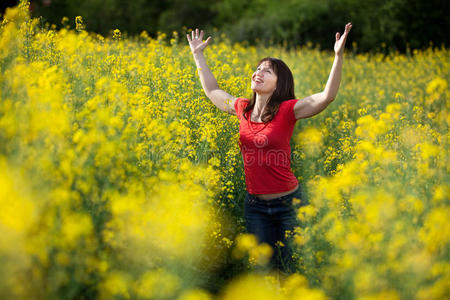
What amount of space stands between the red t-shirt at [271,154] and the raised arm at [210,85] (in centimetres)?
50

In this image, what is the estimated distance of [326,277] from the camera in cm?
226

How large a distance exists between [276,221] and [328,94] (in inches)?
43.0

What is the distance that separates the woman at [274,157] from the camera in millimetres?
2848

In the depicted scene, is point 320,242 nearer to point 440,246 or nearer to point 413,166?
point 440,246

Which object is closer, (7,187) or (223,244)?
(7,187)

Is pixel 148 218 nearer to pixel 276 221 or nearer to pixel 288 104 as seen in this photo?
pixel 276 221

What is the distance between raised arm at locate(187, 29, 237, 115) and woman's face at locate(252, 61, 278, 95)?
15.5 inches

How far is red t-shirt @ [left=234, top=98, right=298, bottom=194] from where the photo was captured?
2.87m

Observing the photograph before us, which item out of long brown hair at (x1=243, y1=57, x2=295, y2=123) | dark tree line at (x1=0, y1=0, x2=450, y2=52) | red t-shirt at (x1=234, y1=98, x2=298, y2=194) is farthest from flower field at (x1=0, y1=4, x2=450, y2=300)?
dark tree line at (x1=0, y1=0, x2=450, y2=52)

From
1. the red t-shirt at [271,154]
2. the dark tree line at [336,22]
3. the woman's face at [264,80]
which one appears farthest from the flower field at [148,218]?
the dark tree line at [336,22]

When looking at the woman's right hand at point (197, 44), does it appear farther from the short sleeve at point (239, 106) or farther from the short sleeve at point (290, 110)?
the short sleeve at point (290, 110)

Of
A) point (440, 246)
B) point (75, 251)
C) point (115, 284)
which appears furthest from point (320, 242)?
point (75, 251)

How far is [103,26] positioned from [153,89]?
15.8 metres

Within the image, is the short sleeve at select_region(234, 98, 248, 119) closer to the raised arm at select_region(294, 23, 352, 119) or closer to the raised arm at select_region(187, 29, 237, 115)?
the raised arm at select_region(187, 29, 237, 115)
